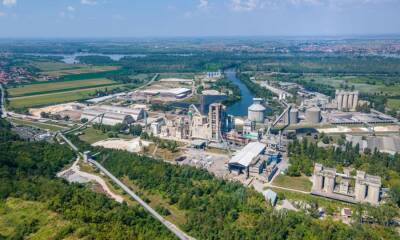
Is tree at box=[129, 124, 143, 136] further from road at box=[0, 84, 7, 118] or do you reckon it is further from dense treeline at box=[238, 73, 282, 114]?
road at box=[0, 84, 7, 118]

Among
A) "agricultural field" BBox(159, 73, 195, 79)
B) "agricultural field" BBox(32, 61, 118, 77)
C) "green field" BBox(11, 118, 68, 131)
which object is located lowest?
"green field" BBox(11, 118, 68, 131)

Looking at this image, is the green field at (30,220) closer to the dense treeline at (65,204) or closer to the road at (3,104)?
the dense treeline at (65,204)

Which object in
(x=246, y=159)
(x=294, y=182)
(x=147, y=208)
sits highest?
(x=246, y=159)

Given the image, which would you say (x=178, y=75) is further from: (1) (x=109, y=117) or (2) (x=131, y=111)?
(1) (x=109, y=117)

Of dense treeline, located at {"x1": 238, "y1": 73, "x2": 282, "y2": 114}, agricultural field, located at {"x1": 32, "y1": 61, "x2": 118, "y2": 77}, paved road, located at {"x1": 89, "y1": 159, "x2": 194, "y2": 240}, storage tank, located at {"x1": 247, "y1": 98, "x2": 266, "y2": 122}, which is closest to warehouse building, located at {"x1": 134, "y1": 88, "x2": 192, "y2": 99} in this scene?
dense treeline, located at {"x1": 238, "y1": 73, "x2": 282, "y2": 114}

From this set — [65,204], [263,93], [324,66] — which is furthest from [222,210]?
[324,66]

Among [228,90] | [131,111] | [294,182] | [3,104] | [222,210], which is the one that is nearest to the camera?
[222,210]

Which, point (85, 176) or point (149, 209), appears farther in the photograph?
point (85, 176)
